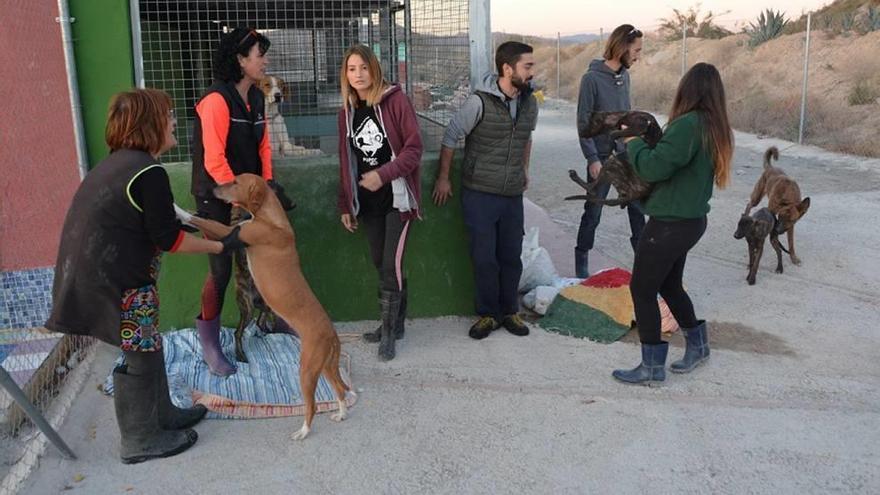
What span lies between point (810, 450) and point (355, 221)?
2.76 meters

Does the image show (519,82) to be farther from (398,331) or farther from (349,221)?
(398,331)

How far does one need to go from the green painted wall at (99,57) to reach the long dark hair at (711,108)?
330 centimetres

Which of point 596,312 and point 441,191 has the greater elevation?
point 441,191

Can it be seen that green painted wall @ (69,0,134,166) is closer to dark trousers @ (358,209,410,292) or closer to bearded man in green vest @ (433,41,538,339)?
dark trousers @ (358,209,410,292)

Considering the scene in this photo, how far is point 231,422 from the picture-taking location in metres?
3.79

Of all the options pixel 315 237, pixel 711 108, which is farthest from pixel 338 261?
pixel 711 108

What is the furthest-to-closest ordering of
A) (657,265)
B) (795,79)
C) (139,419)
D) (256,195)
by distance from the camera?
(795,79), (657,265), (256,195), (139,419)

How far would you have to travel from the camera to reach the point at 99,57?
4523 mm

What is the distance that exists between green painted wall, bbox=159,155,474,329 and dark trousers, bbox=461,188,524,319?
0.26 meters

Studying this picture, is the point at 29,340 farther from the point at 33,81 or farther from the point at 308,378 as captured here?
the point at 308,378

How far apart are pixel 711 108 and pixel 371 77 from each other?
6.07 feet

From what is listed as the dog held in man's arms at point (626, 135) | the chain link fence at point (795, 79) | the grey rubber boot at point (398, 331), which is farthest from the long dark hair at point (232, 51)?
the chain link fence at point (795, 79)

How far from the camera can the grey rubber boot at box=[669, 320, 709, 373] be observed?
14.1ft

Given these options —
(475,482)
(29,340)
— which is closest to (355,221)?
(475,482)
